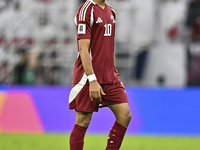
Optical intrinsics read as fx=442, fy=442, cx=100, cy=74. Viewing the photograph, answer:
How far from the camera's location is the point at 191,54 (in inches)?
515

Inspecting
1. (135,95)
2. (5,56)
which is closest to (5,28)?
(5,56)

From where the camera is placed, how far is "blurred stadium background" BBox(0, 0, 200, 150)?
30.1ft

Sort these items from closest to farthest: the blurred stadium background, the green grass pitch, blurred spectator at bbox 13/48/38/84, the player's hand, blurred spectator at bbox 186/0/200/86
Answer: the player's hand, the green grass pitch, the blurred stadium background, blurred spectator at bbox 13/48/38/84, blurred spectator at bbox 186/0/200/86

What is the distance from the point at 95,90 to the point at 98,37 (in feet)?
1.76

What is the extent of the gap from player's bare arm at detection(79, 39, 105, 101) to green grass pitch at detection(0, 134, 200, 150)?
3100 millimetres

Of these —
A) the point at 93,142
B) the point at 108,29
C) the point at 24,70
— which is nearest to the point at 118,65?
the point at 24,70

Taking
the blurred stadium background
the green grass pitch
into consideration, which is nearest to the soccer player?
the green grass pitch

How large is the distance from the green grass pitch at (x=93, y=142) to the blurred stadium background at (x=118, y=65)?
1.12 ft

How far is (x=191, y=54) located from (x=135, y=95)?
427cm

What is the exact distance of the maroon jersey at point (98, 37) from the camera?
13.6 feet

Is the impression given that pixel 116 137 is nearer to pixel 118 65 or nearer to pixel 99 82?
pixel 99 82

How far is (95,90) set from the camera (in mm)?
4066

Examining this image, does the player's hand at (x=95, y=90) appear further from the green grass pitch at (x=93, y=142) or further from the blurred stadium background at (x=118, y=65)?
the blurred stadium background at (x=118, y=65)

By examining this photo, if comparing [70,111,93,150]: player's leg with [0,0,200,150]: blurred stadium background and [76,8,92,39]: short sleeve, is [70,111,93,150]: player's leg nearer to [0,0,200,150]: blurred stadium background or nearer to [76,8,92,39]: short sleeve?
[76,8,92,39]: short sleeve
